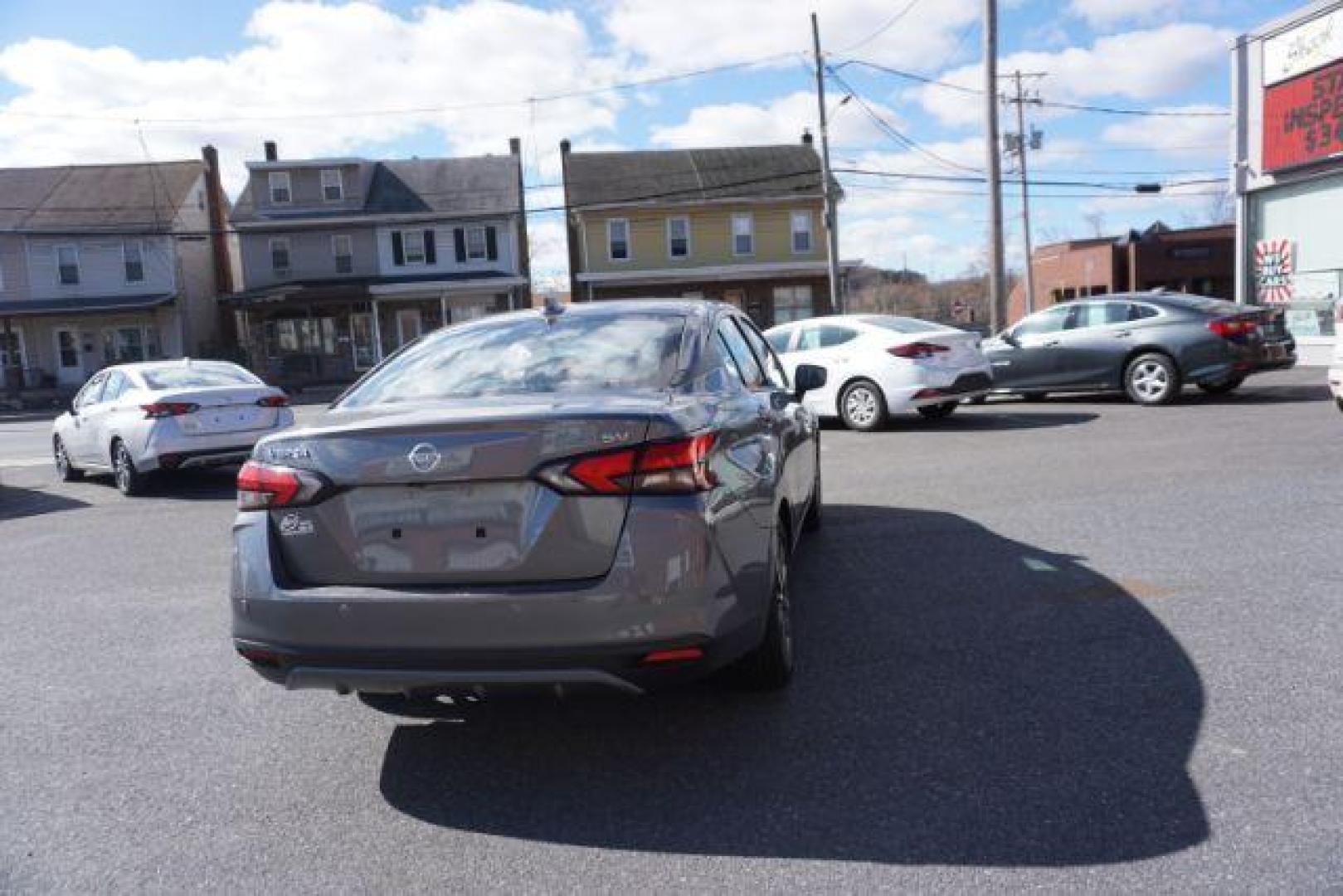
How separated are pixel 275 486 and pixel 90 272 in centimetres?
4166

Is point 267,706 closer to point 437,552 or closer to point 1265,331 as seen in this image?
point 437,552

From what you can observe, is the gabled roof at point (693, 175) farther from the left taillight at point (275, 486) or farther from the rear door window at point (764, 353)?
the left taillight at point (275, 486)

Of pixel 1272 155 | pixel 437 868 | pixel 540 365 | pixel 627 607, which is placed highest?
pixel 1272 155

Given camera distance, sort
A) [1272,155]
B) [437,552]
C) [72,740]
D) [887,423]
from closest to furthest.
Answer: [437,552]
[72,740]
[887,423]
[1272,155]

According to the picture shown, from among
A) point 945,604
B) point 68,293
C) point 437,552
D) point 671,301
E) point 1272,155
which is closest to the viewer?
point 437,552

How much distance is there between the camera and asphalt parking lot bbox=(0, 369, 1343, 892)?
9.50 feet

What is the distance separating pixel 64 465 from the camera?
41.1ft

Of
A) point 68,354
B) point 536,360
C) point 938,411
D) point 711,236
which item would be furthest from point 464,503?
point 68,354

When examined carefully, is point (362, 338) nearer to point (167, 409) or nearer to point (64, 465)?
point (64, 465)

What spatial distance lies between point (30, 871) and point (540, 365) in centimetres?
232

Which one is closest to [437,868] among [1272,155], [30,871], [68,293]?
[30,871]

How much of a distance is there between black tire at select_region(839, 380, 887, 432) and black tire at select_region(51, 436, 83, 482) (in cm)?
924

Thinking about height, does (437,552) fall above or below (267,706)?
above

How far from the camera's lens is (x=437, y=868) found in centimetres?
293
